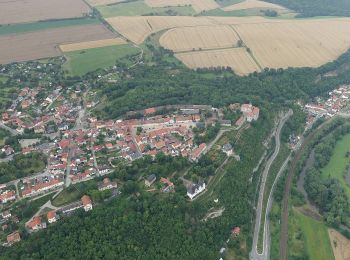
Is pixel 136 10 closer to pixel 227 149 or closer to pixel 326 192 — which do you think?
pixel 227 149

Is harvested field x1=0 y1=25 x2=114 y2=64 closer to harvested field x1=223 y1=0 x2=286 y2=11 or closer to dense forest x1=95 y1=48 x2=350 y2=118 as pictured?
dense forest x1=95 y1=48 x2=350 y2=118

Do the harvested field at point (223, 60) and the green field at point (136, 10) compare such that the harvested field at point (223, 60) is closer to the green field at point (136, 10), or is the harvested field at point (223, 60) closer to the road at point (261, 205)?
the road at point (261, 205)

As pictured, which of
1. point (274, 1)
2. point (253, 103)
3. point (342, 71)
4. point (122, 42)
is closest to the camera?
point (253, 103)

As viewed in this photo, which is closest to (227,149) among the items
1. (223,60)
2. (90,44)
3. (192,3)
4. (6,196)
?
(6,196)

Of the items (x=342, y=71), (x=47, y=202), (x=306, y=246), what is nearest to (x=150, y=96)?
(x=47, y=202)

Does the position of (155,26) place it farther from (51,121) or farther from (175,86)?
(51,121)

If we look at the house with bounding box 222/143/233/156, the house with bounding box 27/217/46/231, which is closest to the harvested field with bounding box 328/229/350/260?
the house with bounding box 222/143/233/156
